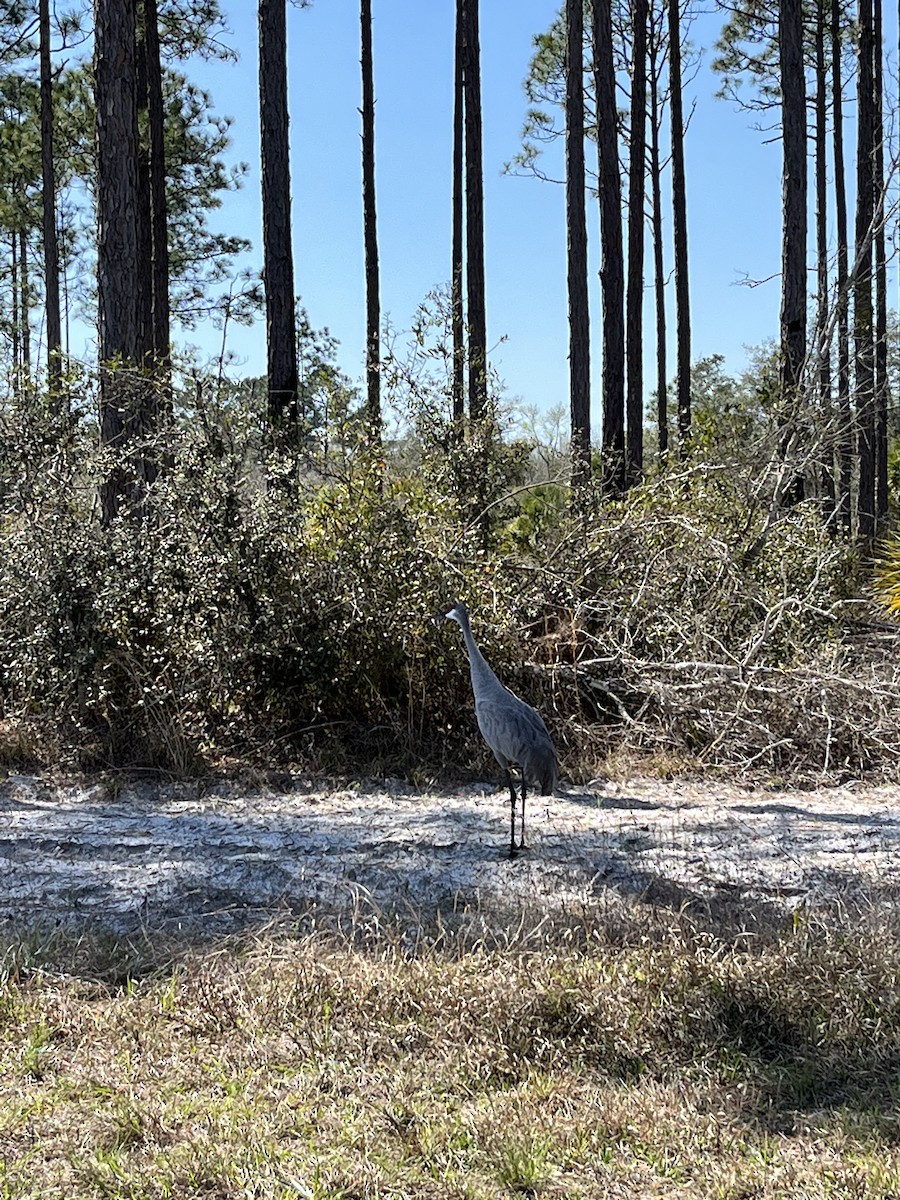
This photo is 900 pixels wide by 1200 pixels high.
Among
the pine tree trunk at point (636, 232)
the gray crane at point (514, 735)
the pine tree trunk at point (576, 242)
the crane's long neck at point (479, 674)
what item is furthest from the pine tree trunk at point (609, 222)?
the gray crane at point (514, 735)

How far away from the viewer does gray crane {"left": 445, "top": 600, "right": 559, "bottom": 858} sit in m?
5.71

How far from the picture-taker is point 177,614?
7.68 m

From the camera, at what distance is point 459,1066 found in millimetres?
3355

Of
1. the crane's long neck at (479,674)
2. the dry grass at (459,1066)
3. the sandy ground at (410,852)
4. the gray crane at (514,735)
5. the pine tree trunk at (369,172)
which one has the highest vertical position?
the pine tree trunk at (369,172)

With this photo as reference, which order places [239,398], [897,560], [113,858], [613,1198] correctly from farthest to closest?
1. [897,560]
2. [239,398]
3. [113,858]
4. [613,1198]

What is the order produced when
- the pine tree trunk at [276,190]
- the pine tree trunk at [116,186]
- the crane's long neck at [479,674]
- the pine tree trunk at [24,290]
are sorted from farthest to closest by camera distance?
1. the pine tree trunk at [24,290]
2. the pine tree trunk at [276,190]
3. the pine tree trunk at [116,186]
4. the crane's long neck at [479,674]

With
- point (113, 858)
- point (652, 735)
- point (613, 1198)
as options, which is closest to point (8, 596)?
point (113, 858)

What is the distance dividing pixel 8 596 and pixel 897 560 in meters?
9.15

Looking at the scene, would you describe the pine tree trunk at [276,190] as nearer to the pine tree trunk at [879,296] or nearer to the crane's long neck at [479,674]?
the crane's long neck at [479,674]

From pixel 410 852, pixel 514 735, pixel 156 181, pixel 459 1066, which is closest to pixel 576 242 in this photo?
pixel 156 181

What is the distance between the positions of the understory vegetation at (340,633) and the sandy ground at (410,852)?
0.50 metres

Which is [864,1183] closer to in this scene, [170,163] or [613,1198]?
[613,1198]

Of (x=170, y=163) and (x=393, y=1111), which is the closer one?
(x=393, y=1111)

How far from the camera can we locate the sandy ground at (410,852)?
475 centimetres
